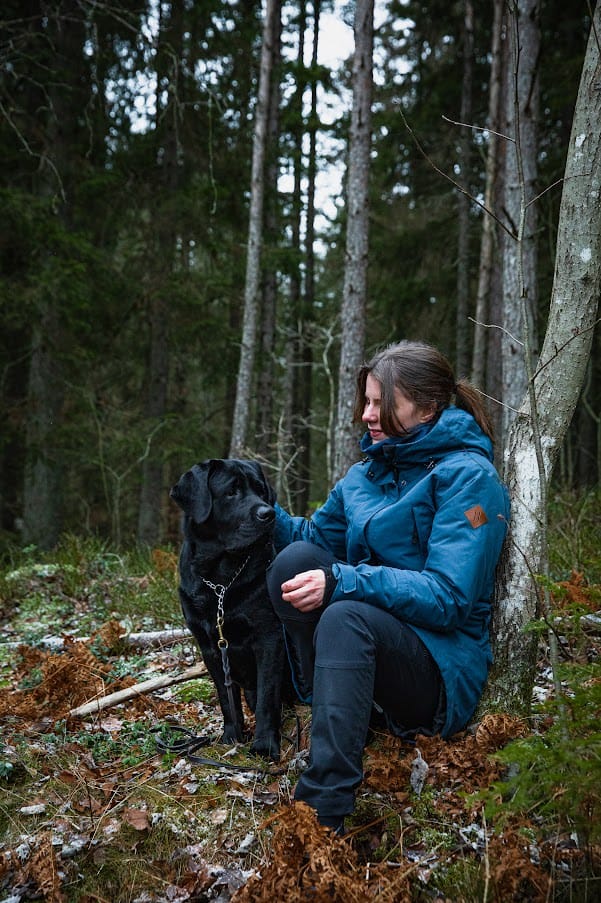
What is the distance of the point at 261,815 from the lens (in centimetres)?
242

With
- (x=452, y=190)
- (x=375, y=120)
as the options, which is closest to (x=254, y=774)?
(x=452, y=190)

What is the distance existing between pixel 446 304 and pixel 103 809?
444 inches

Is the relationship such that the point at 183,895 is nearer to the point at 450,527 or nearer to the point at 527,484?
the point at 450,527

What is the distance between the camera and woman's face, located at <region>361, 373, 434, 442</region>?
2.82 metres

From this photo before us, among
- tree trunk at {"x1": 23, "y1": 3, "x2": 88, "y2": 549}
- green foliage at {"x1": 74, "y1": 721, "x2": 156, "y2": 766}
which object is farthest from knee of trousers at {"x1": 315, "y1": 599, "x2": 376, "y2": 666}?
tree trunk at {"x1": 23, "y1": 3, "x2": 88, "y2": 549}

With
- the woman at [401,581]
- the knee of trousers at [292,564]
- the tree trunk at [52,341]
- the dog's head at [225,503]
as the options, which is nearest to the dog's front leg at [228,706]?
the woman at [401,581]

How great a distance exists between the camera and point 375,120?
40.9ft

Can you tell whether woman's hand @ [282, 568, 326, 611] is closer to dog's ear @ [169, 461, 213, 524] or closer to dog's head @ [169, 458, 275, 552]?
dog's head @ [169, 458, 275, 552]

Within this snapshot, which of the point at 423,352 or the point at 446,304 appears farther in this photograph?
the point at 446,304

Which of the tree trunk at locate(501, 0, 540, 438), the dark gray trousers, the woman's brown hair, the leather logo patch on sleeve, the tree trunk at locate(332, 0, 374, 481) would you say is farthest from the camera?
the tree trunk at locate(332, 0, 374, 481)

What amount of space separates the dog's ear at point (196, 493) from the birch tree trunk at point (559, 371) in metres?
1.35

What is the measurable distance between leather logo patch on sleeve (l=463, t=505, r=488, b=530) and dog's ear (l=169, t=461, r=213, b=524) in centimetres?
119

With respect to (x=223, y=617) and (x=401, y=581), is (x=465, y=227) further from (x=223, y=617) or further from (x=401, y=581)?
(x=401, y=581)

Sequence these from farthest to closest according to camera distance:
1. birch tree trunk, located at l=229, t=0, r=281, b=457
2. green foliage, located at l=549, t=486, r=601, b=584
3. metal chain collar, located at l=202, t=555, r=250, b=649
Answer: birch tree trunk, located at l=229, t=0, r=281, b=457 < green foliage, located at l=549, t=486, r=601, b=584 < metal chain collar, located at l=202, t=555, r=250, b=649
